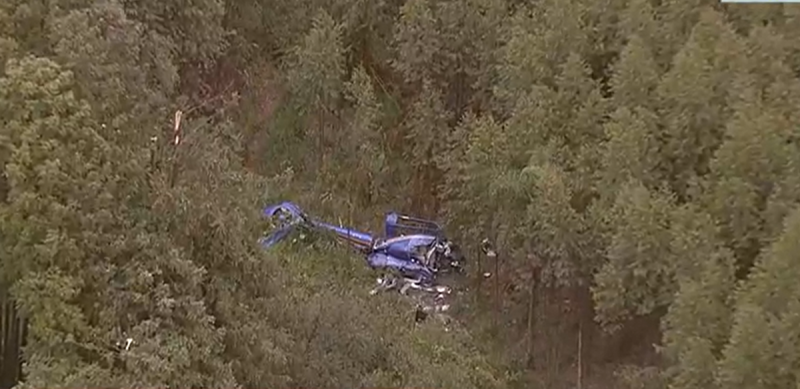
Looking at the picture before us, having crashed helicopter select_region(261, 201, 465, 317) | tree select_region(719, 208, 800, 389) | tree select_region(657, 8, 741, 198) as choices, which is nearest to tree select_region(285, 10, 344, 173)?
crashed helicopter select_region(261, 201, 465, 317)

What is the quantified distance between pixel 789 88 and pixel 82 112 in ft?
16.2

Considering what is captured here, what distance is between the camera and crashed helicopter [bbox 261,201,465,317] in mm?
11359

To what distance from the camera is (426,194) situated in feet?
41.5

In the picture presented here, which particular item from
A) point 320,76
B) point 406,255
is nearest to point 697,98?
point 406,255

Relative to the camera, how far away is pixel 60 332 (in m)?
6.36

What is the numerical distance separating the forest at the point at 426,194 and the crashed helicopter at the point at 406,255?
1.02 feet

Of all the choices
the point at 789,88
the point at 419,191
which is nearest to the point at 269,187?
the point at 419,191

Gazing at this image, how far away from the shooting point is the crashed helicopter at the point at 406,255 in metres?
11.4

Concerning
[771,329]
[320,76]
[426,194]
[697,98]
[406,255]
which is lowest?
[771,329]

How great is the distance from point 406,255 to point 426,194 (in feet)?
4.20

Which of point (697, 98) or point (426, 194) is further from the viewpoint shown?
point (426, 194)

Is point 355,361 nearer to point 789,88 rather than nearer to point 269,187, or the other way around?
point 789,88

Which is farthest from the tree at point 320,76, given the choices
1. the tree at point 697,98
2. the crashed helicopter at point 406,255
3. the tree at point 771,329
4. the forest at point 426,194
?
the tree at point 771,329

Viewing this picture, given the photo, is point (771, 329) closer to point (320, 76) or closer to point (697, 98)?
point (697, 98)
